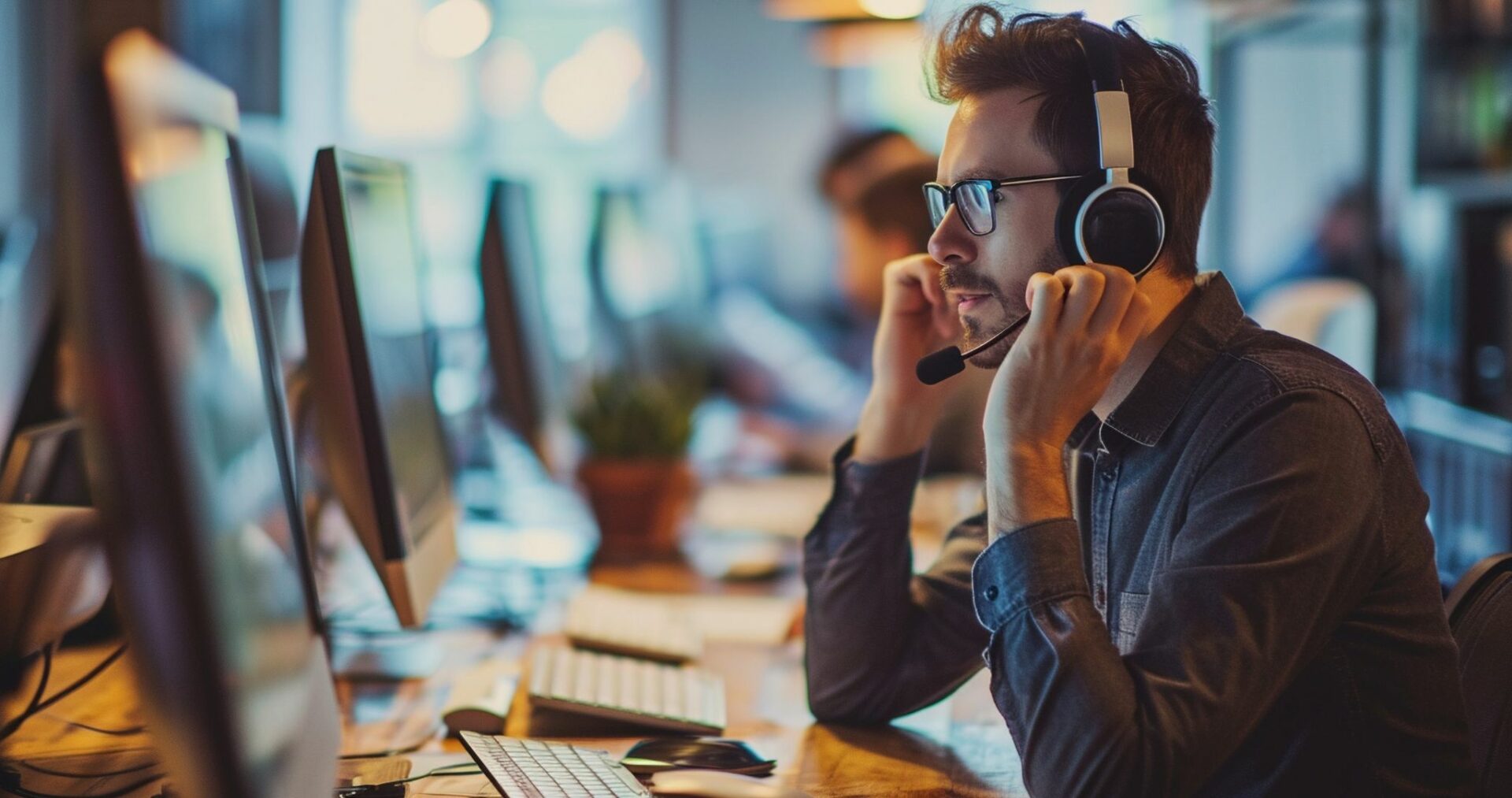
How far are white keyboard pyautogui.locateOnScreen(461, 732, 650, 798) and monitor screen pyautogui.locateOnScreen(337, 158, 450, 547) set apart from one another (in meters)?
0.28

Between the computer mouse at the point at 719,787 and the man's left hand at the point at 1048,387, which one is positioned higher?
the man's left hand at the point at 1048,387

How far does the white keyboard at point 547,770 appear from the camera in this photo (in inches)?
38.2

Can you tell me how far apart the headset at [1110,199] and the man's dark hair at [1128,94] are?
0.06ft

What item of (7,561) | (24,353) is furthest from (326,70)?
(7,561)

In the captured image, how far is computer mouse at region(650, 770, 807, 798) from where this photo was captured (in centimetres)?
97

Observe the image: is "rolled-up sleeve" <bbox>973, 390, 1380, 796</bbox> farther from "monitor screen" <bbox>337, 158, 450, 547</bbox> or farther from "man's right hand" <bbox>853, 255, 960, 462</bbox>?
"monitor screen" <bbox>337, 158, 450, 547</bbox>

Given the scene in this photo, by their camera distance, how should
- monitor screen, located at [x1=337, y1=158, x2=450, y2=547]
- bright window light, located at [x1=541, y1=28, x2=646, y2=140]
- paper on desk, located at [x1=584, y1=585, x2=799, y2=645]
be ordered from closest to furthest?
monitor screen, located at [x1=337, y1=158, x2=450, y2=547] → paper on desk, located at [x1=584, y1=585, x2=799, y2=645] → bright window light, located at [x1=541, y1=28, x2=646, y2=140]

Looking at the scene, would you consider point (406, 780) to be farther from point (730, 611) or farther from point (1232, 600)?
point (730, 611)

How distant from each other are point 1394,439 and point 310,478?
130 centimetres

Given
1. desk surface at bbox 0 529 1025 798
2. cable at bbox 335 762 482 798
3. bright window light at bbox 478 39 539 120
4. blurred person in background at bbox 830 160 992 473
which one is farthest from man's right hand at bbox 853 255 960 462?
bright window light at bbox 478 39 539 120

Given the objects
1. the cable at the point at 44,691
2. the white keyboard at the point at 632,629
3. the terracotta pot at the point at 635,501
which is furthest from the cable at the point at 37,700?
the terracotta pot at the point at 635,501

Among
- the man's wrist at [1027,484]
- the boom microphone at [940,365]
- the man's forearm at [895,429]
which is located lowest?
the man's forearm at [895,429]

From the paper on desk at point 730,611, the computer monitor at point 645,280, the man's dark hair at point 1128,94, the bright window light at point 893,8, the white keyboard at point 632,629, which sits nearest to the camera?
the man's dark hair at point 1128,94

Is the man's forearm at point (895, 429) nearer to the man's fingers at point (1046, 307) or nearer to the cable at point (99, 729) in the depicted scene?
the man's fingers at point (1046, 307)
